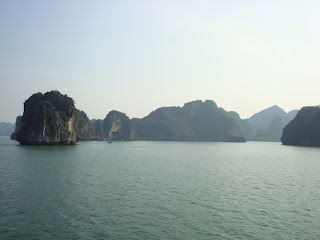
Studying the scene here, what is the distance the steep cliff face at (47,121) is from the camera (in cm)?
13350

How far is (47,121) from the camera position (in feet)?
450

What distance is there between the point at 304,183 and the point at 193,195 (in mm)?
22357

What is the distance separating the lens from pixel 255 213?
84.2ft

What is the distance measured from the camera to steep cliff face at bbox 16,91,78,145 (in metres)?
134

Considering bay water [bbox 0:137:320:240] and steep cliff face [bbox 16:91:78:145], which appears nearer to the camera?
bay water [bbox 0:137:320:240]

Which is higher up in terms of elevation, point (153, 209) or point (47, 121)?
point (47, 121)

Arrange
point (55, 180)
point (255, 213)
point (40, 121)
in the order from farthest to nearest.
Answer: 1. point (40, 121)
2. point (55, 180)
3. point (255, 213)

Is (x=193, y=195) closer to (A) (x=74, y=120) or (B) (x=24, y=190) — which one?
(B) (x=24, y=190)

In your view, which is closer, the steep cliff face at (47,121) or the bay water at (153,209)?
the bay water at (153,209)

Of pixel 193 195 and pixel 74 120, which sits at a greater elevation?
pixel 74 120

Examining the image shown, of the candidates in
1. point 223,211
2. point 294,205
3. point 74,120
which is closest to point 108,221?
point 223,211

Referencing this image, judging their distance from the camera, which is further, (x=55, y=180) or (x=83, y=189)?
(x=55, y=180)

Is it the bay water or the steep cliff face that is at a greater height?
the steep cliff face

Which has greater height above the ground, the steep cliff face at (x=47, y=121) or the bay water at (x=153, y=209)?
the steep cliff face at (x=47, y=121)
